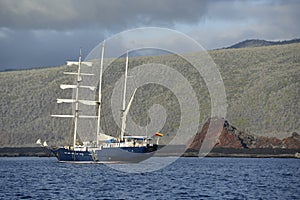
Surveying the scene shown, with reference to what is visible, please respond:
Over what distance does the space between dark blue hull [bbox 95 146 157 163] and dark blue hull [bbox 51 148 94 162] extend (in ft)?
6.03

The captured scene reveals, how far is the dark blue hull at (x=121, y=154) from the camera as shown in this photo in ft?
354

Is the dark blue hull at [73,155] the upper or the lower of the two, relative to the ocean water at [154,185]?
upper

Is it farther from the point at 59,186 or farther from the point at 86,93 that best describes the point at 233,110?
the point at 59,186

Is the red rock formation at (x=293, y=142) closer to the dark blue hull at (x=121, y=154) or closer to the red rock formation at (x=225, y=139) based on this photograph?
the red rock formation at (x=225, y=139)

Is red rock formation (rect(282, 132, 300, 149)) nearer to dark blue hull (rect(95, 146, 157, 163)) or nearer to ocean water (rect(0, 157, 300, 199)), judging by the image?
dark blue hull (rect(95, 146, 157, 163))

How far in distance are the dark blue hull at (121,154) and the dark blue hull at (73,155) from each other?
184 cm

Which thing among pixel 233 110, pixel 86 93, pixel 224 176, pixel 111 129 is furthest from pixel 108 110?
pixel 224 176

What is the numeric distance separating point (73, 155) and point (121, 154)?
868cm

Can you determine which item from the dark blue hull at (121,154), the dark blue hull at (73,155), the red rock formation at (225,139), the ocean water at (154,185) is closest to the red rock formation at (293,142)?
the red rock formation at (225,139)

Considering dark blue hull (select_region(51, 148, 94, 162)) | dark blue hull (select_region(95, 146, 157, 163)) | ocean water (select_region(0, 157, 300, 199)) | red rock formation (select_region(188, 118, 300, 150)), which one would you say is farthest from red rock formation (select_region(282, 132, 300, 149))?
ocean water (select_region(0, 157, 300, 199))

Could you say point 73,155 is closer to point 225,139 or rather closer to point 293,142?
point 225,139

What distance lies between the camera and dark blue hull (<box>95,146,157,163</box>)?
108 metres

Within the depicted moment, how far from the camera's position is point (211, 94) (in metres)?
190

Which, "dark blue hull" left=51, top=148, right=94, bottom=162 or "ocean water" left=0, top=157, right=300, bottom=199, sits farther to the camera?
"dark blue hull" left=51, top=148, right=94, bottom=162
